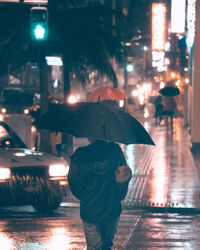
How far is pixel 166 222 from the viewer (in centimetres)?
966

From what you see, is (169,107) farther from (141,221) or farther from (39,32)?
(141,221)

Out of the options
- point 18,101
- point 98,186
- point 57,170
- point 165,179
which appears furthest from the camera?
point 18,101

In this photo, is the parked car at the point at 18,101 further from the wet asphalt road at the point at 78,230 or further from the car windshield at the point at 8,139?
the wet asphalt road at the point at 78,230

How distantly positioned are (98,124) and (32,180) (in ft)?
13.9

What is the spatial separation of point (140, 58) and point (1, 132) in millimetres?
61423

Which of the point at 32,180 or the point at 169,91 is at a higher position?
the point at 169,91

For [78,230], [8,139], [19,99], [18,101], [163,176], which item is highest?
[8,139]

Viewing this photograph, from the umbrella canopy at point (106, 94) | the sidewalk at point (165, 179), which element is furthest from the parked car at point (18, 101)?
the umbrella canopy at point (106, 94)

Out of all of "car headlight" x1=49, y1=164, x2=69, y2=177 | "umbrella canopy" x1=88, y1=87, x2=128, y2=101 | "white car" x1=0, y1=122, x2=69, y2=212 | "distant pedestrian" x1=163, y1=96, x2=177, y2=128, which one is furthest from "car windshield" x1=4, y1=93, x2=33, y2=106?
"car headlight" x1=49, y1=164, x2=69, y2=177

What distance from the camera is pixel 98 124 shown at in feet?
18.8

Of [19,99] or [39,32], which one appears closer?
[39,32]

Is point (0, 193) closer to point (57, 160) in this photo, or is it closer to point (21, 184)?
point (21, 184)

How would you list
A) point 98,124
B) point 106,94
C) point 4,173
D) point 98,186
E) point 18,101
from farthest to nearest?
1. point 18,101
2. point 106,94
3. point 4,173
4. point 98,124
5. point 98,186

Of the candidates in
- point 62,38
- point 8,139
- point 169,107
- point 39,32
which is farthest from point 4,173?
point 169,107
